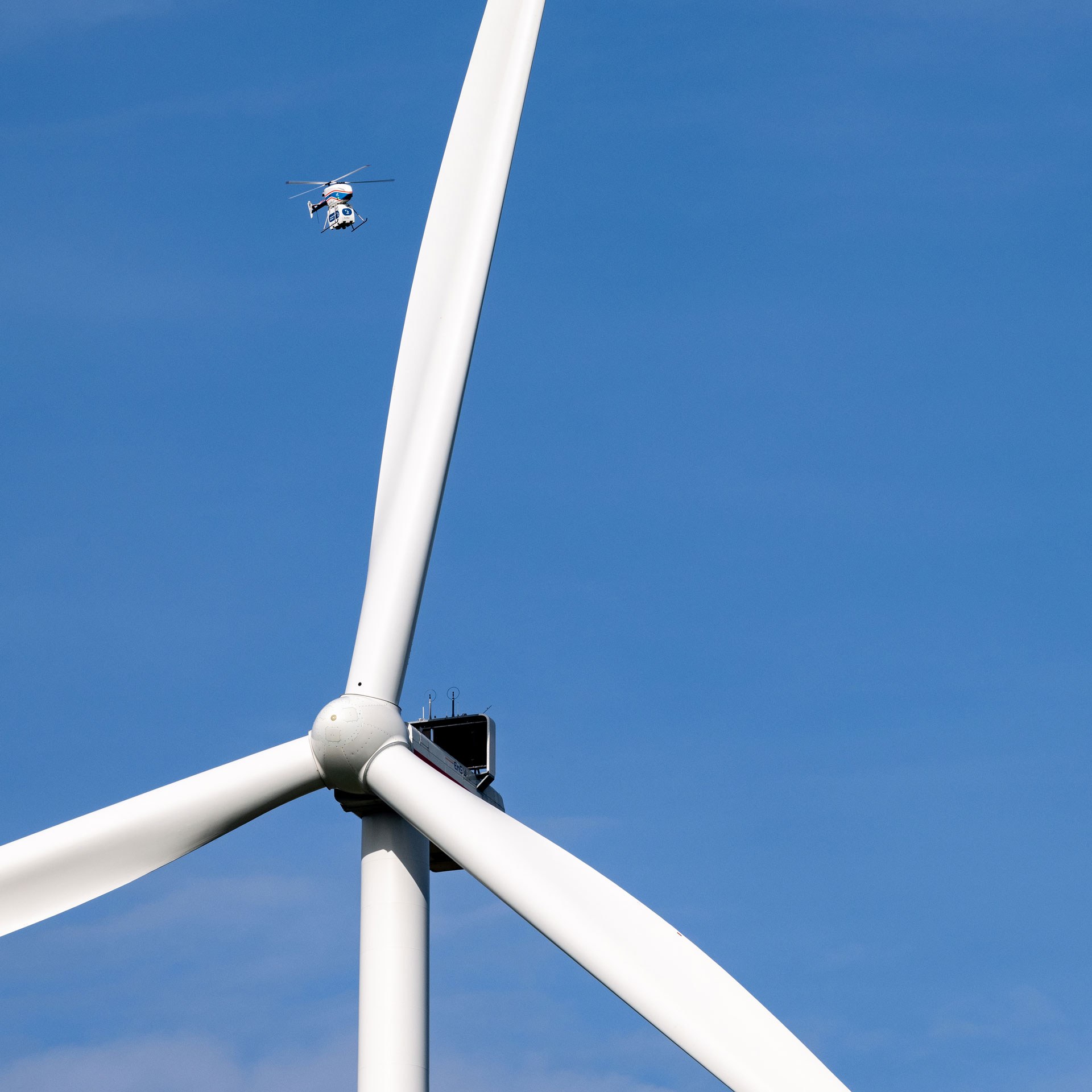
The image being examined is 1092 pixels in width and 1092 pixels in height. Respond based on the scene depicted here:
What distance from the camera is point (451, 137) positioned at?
118 feet

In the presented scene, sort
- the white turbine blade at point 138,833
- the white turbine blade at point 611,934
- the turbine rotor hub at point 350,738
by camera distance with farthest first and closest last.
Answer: the turbine rotor hub at point 350,738
the white turbine blade at point 138,833
the white turbine blade at point 611,934

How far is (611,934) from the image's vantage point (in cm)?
2945

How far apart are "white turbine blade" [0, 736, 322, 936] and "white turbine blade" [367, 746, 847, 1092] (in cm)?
153

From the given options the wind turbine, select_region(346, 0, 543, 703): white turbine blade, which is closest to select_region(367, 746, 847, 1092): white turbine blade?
the wind turbine

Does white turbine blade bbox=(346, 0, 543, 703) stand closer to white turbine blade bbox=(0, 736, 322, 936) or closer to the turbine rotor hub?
the turbine rotor hub

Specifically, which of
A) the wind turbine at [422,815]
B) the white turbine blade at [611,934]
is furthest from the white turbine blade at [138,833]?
the white turbine blade at [611,934]

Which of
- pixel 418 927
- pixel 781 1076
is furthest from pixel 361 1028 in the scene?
pixel 781 1076

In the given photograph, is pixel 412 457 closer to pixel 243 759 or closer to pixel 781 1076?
pixel 243 759

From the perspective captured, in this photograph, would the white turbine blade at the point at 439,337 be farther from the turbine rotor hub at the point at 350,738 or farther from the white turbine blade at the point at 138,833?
the white turbine blade at the point at 138,833

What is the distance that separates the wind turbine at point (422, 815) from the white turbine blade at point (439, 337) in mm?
29

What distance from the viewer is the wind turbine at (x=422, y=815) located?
1134 inches

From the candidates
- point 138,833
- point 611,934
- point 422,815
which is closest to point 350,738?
point 422,815

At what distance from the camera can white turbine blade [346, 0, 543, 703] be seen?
33.6 m

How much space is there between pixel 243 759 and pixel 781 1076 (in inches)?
379
